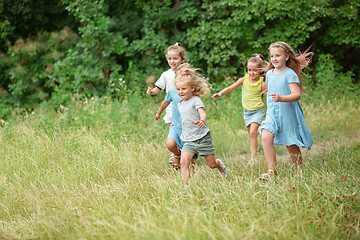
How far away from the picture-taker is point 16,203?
3752mm

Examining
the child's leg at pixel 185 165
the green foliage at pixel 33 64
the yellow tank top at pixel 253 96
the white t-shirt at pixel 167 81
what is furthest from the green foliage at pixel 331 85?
the green foliage at pixel 33 64

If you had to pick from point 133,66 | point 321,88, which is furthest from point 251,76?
point 133,66

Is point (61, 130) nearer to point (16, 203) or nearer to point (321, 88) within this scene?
point (16, 203)

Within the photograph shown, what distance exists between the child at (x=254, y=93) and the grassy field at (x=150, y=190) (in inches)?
19.4

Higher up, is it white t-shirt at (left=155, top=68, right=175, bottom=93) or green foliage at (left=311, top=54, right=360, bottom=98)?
white t-shirt at (left=155, top=68, right=175, bottom=93)

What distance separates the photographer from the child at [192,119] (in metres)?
3.98

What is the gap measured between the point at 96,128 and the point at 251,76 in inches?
114

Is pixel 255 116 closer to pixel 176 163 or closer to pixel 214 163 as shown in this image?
pixel 214 163

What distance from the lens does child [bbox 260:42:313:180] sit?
4148 mm

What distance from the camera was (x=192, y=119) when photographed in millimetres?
4016

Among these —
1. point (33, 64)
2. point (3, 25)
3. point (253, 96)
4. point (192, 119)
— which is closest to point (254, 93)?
point (253, 96)

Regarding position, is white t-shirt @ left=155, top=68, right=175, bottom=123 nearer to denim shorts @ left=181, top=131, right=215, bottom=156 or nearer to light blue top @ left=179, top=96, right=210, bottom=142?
light blue top @ left=179, top=96, right=210, bottom=142

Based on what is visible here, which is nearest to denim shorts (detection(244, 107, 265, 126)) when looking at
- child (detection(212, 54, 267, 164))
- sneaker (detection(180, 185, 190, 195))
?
child (detection(212, 54, 267, 164))

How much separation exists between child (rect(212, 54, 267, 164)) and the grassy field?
1.62 feet
